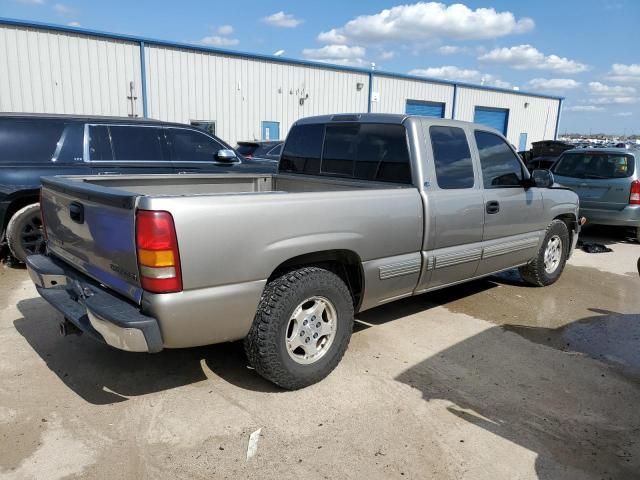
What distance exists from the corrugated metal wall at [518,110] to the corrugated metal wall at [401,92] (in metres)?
1.52

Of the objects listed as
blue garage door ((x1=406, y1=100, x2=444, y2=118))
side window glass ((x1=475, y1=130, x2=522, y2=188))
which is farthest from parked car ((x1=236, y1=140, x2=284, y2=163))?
blue garage door ((x1=406, y1=100, x2=444, y2=118))

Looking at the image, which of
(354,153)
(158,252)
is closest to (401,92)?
(354,153)

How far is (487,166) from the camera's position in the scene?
4.66m

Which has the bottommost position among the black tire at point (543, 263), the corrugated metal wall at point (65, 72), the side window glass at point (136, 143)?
the black tire at point (543, 263)

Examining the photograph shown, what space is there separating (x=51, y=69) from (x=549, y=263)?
1107 centimetres

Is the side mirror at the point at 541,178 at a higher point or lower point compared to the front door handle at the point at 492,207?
higher

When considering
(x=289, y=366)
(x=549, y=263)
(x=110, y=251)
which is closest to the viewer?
(x=110, y=251)

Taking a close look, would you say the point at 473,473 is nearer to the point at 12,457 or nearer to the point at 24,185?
the point at 12,457

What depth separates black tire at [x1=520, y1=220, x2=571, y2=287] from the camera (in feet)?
18.7

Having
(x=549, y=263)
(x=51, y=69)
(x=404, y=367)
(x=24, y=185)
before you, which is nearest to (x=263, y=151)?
(x=51, y=69)

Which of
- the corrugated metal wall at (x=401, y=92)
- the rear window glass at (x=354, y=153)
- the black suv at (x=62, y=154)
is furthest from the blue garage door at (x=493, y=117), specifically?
the rear window glass at (x=354, y=153)

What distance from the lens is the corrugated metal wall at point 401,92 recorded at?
60.9 ft

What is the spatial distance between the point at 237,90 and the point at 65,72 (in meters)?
4.62

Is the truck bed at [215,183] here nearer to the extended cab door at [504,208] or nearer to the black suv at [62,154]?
the extended cab door at [504,208]
